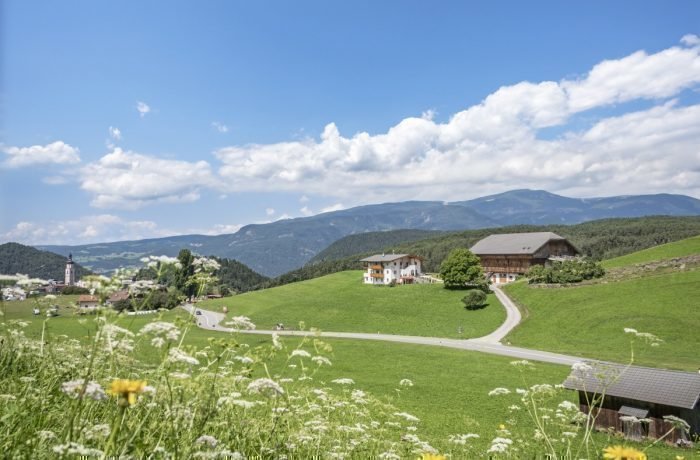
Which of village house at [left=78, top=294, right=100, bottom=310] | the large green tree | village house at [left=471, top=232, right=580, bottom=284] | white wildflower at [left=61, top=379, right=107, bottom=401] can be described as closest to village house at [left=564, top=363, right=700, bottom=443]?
village house at [left=78, top=294, right=100, bottom=310]

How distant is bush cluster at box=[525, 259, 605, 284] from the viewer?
6075 centimetres

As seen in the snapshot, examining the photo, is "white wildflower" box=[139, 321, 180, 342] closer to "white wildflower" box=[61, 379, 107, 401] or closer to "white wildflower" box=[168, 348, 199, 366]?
"white wildflower" box=[168, 348, 199, 366]

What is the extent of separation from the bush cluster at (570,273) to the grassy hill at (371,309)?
26.9 ft

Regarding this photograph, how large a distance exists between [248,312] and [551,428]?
62614mm

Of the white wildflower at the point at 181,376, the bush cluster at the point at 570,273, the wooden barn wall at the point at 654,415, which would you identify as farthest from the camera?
the bush cluster at the point at 570,273

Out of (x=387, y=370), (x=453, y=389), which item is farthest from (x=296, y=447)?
(x=387, y=370)

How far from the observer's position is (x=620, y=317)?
4572cm

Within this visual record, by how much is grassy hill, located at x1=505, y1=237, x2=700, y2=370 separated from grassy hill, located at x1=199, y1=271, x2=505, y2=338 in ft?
20.2

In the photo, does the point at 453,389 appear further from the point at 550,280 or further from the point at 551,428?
the point at 550,280

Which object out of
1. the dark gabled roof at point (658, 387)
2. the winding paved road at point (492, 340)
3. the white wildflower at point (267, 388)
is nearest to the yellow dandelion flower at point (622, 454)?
the white wildflower at point (267, 388)

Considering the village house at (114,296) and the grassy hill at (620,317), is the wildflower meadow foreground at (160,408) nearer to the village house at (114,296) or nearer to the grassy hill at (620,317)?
the village house at (114,296)

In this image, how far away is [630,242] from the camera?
112375 mm

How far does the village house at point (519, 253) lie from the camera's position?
257ft

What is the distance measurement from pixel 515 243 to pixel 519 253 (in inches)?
203
